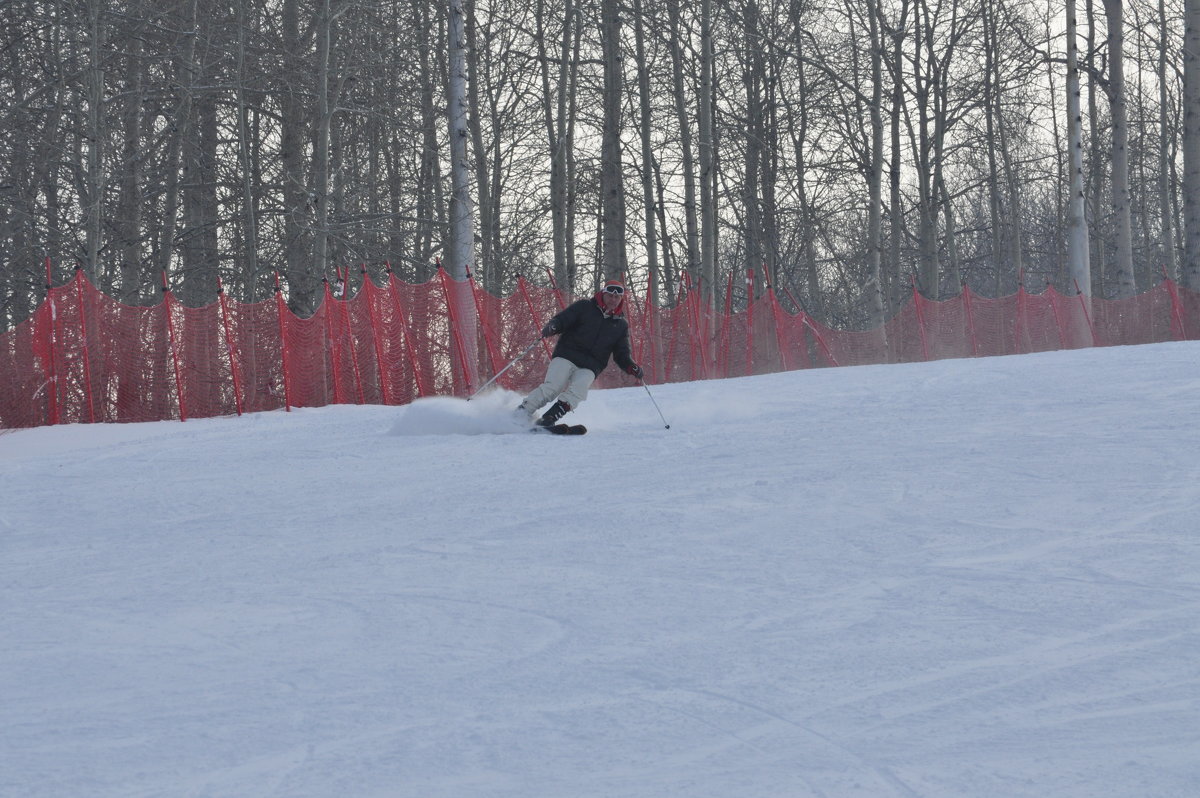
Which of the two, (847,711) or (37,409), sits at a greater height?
(37,409)

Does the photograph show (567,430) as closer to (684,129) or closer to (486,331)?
(486,331)

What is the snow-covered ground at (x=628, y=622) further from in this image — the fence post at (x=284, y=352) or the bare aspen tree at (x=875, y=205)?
the bare aspen tree at (x=875, y=205)

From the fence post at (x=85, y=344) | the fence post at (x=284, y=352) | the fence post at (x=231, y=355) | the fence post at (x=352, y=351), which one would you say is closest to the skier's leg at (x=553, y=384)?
the fence post at (x=284, y=352)

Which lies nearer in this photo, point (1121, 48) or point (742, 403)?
point (742, 403)

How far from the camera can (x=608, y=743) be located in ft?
11.0

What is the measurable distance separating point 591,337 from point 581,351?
145mm

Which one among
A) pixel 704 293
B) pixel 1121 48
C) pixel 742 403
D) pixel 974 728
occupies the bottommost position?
pixel 974 728

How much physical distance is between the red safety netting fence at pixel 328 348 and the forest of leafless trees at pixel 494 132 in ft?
4.70

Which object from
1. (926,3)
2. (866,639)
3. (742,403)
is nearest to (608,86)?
(926,3)

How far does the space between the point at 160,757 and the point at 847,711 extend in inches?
73.6

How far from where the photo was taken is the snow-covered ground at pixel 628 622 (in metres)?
3.23

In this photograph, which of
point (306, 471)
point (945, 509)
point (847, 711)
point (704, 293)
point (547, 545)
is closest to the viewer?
point (847, 711)

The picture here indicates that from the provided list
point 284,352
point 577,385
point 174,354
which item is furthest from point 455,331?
point 577,385

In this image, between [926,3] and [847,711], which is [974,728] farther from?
[926,3]
